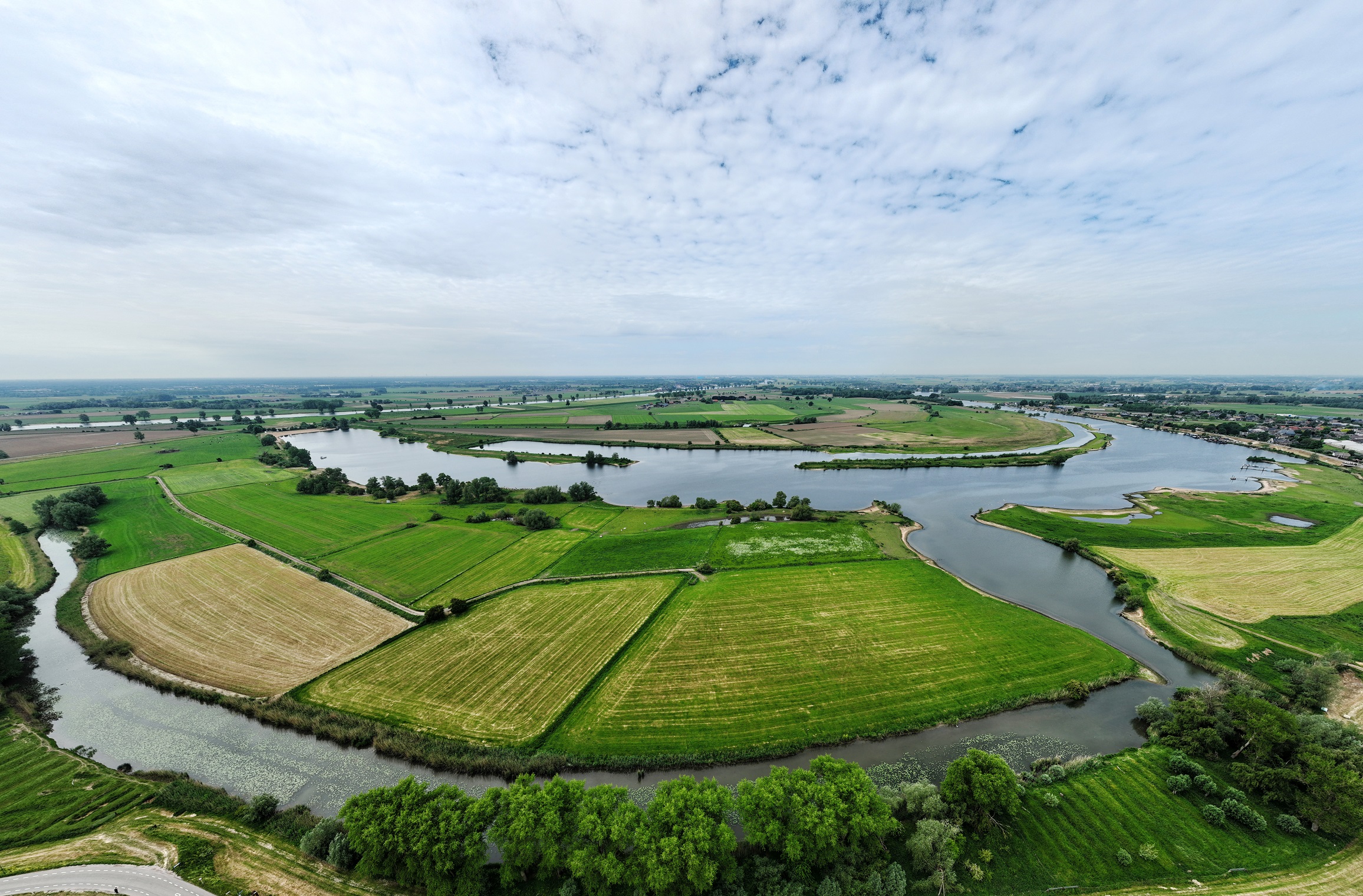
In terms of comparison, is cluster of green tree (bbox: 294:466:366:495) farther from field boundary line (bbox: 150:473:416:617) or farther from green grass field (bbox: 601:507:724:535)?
green grass field (bbox: 601:507:724:535)

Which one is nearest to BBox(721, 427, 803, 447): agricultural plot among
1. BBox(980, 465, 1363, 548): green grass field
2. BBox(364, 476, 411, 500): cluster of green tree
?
BBox(980, 465, 1363, 548): green grass field

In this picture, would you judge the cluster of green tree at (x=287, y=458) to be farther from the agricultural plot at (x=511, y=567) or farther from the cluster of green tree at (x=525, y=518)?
the agricultural plot at (x=511, y=567)

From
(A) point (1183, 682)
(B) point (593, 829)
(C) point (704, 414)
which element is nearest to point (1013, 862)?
(B) point (593, 829)

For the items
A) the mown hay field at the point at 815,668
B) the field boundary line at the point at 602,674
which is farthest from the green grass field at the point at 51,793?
the mown hay field at the point at 815,668

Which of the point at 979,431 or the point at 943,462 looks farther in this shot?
the point at 979,431

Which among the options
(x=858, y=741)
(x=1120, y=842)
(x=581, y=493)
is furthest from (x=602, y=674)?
(x=581, y=493)

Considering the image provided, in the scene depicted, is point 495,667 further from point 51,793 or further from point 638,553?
point 638,553

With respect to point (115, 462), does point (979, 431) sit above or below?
above

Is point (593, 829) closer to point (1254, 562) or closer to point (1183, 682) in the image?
point (1183, 682)
